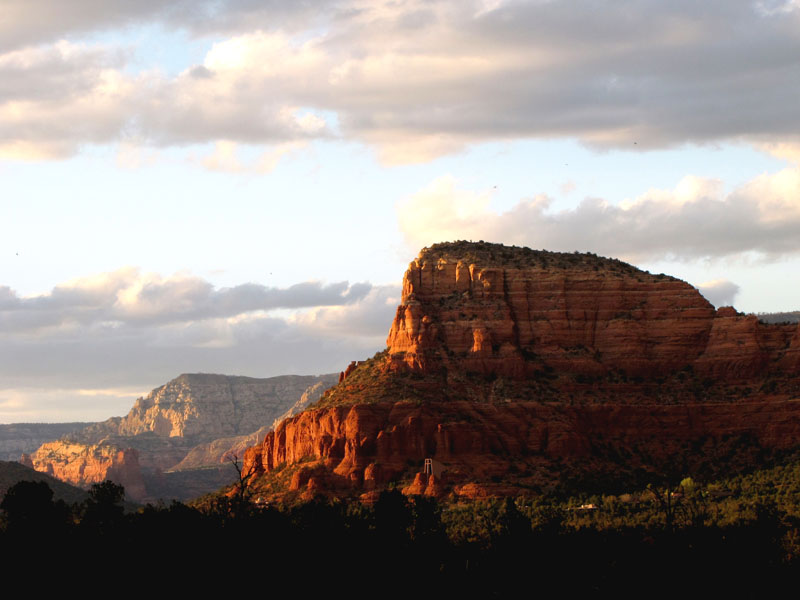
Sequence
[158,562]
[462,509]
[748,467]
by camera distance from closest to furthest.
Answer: [158,562], [462,509], [748,467]

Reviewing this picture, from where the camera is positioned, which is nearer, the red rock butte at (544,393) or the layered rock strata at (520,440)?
the layered rock strata at (520,440)

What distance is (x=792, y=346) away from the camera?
189375mm

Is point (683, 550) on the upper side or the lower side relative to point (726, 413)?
lower

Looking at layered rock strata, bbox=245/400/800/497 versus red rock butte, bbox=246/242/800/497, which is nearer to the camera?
layered rock strata, bbox=245/400/800/497

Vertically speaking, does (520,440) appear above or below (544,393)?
below

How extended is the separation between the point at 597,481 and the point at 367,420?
84.9 feet

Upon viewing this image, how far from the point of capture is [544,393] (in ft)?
613

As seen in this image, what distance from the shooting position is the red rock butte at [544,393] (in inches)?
6983

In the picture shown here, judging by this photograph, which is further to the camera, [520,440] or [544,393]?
[544,393]

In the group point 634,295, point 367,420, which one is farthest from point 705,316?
point 367,420

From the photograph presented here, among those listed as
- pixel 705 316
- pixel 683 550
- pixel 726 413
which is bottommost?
pixel 683 550

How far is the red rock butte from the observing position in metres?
177

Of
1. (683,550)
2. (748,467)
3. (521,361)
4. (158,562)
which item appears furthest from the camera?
(521,361)

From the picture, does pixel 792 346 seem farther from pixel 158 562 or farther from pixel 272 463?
pixel 158 562
